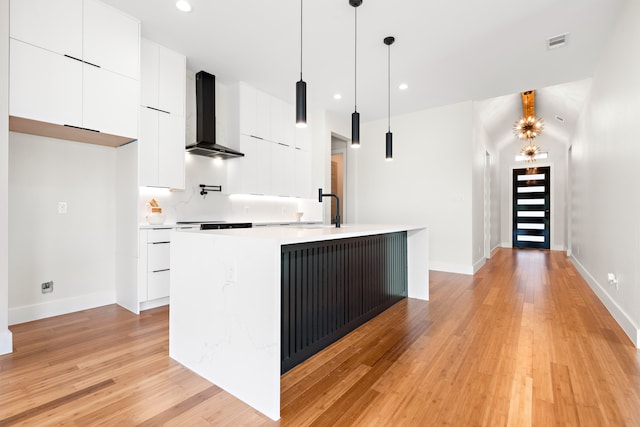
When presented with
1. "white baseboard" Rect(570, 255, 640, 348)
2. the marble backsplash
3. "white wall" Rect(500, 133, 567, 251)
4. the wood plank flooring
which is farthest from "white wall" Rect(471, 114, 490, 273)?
the marble backsplash

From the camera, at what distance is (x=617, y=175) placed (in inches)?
113

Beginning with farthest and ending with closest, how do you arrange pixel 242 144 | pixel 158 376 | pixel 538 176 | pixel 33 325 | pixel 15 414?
pixel 538 176 < pixel 242 144 < pixel 33 325 < pixel 158 376 < pixel 15 414

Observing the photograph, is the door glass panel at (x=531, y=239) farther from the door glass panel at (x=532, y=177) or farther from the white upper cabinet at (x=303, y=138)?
the white upper cabinet at (x=303, y=138)

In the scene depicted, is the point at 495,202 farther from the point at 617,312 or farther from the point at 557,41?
the point at 617,312

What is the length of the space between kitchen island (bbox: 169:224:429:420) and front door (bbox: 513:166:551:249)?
26.0ft

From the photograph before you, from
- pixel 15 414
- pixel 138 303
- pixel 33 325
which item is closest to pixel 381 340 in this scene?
pixel 15 414

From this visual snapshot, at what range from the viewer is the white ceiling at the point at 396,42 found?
2777mm

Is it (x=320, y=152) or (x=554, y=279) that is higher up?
(x=320, y=152)

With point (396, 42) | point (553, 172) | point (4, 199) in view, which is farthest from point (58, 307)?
point (553, 172)

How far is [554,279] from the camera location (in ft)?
15.2

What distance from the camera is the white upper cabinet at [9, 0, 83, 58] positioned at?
7.64 feet

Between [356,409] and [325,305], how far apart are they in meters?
0.79

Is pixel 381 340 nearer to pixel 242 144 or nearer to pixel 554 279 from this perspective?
pixel 242 144

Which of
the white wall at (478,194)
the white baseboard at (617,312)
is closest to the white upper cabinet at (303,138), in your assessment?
the white wall at (478,194)
